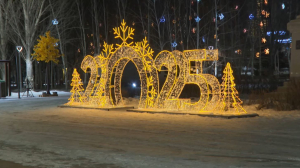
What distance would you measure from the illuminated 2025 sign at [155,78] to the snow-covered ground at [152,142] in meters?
1.73

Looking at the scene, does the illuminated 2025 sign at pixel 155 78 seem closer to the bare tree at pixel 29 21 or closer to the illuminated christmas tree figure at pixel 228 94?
the illuminated christmas tree figure at pixel 228 94

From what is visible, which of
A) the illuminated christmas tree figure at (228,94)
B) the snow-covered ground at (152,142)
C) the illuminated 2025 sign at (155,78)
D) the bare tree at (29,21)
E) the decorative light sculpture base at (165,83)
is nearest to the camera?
the snow-covered ground at (152,142)

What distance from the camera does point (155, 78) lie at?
54.6ft

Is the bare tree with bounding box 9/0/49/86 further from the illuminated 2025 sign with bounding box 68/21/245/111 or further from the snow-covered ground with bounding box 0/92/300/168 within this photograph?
the snow-covered ground with bounding box 0/92/300/168

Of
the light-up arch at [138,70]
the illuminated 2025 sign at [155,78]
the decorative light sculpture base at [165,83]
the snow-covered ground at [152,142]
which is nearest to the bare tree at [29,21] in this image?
the illuminated 2025 sign at [155,78]

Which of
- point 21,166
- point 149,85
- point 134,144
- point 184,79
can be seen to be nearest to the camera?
point 21,166

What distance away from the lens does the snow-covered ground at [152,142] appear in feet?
23.8

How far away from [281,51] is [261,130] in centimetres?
5373

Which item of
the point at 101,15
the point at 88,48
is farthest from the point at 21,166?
the point at 88,48

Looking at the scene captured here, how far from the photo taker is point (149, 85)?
16766 mm

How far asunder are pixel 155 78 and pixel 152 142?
7.66 metres

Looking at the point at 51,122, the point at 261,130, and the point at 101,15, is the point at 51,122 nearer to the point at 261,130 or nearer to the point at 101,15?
the point at 261,130

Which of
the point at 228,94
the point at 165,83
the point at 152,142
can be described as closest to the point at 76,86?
the point at 165,83

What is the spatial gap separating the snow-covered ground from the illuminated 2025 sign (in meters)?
1.73
